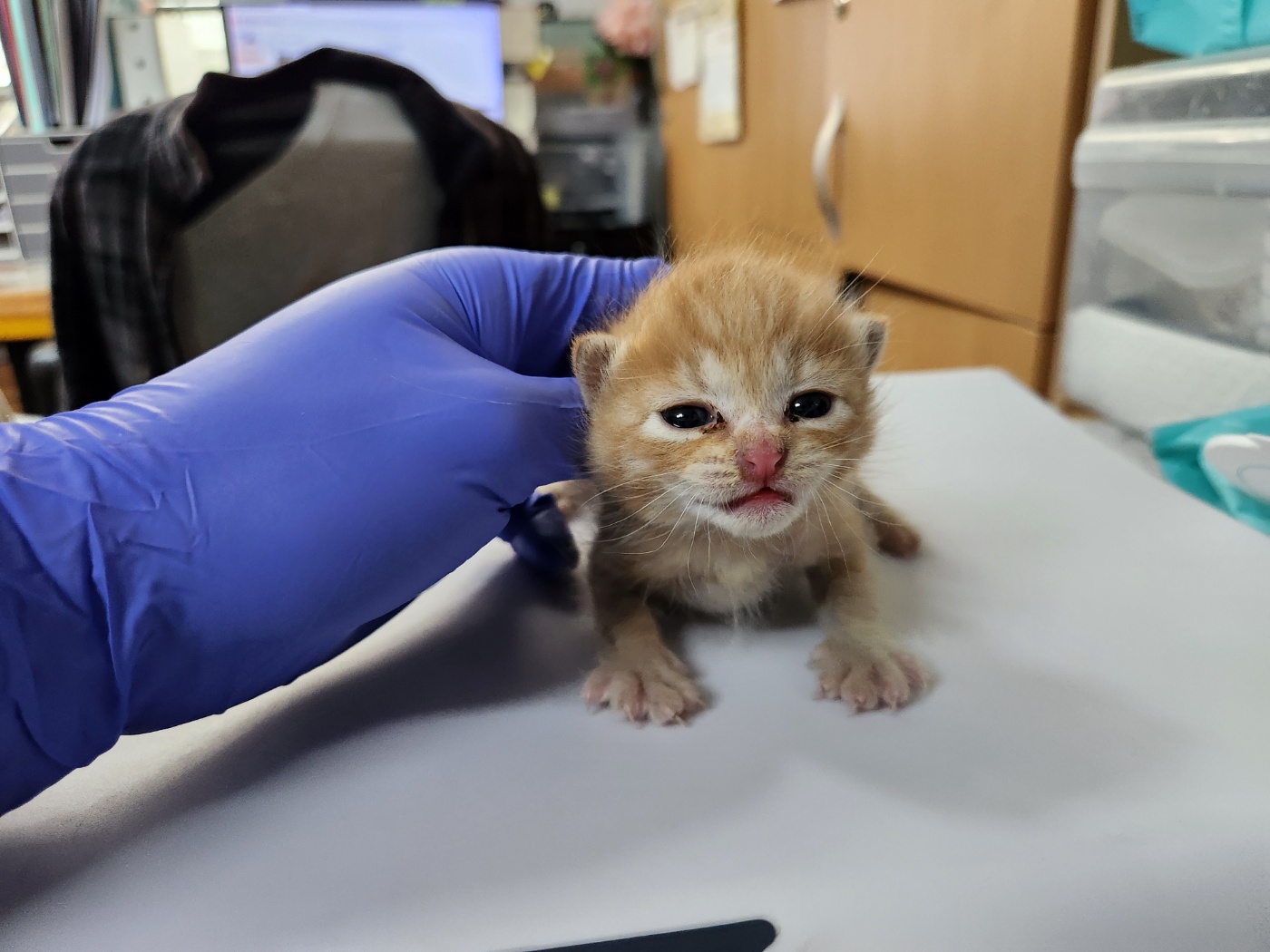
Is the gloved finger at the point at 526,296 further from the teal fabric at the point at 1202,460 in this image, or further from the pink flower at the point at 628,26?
the pink flower at the point at 628,26

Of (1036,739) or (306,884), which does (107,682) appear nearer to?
(306,884)

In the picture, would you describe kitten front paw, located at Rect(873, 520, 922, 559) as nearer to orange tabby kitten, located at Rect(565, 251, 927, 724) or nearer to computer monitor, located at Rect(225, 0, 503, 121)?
orange tabby kitten, located at Rect(565, 251, 927, 724)

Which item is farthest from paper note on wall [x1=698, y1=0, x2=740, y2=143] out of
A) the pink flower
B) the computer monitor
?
the computer monitor

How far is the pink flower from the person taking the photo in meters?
4.16

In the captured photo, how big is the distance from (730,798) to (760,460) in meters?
0.28

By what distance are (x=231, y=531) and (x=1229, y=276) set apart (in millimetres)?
1346

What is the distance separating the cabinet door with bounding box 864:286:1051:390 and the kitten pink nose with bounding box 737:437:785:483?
0.81 meters

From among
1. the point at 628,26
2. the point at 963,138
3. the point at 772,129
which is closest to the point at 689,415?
the point at 963,138

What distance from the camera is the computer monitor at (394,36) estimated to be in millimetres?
3561

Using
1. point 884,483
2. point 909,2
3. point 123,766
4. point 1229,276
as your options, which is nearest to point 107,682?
point 123,766

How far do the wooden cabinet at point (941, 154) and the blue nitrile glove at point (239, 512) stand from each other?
0.53 metres

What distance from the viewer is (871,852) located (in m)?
0.55

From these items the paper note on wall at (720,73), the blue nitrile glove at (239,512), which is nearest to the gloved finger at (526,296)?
the blue nitrile glove at (239,512)

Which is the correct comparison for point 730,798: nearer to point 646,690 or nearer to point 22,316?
point 646,690
